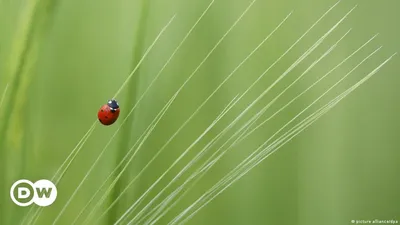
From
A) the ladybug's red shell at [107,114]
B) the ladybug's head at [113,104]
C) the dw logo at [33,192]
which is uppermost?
the ladybug's head at [113,104]

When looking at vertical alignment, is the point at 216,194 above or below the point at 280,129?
below

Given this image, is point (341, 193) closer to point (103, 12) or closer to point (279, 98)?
point (279, 98)

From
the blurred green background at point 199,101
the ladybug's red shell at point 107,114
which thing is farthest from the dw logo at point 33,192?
the ladybug's red shell at point 107,114

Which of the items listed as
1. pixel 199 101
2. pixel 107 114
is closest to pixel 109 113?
pixel 107 114

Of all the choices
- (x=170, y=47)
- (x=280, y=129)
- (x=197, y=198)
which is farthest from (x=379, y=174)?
(x=170, y=47)

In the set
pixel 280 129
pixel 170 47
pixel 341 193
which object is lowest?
pixel 341 193

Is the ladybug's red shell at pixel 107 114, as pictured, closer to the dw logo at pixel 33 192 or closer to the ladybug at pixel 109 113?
the ladybug at pixel 109 113

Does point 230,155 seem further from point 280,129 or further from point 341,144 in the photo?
point 341,144
